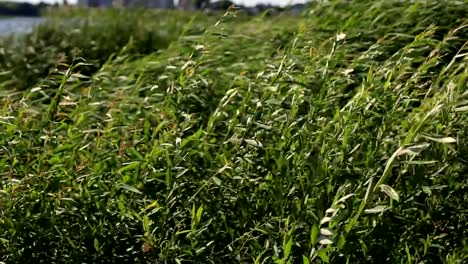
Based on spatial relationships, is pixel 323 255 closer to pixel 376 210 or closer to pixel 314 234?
pixel 314 234

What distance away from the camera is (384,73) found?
303 centimetres

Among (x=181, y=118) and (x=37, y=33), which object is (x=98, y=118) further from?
(x=37, y=33)

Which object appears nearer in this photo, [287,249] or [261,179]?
[287,249]

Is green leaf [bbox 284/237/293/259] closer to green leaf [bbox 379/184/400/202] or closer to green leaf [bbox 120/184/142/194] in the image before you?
green leaf [bbox 379/184/400/202]

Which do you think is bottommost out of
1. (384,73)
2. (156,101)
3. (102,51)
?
(102,51)

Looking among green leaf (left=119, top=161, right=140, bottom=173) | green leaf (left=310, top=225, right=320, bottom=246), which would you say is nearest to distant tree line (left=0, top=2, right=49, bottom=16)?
green leaf (left=119, top=161, right=140, bottom=173)

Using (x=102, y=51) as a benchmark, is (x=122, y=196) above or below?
above

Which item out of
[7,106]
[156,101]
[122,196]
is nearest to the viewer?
[122,196]

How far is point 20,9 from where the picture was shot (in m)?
13.8

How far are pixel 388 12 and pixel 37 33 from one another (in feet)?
15.3

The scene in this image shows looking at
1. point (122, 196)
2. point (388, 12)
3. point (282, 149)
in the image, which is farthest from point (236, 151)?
point (388, 12)

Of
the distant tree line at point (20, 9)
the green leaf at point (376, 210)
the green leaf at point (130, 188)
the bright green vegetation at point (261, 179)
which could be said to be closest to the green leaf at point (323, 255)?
the bright green vegetation at point (261, 179)

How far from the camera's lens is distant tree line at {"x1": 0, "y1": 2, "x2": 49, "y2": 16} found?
39.9 feet

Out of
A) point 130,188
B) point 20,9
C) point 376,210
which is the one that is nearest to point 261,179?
point 130,188
